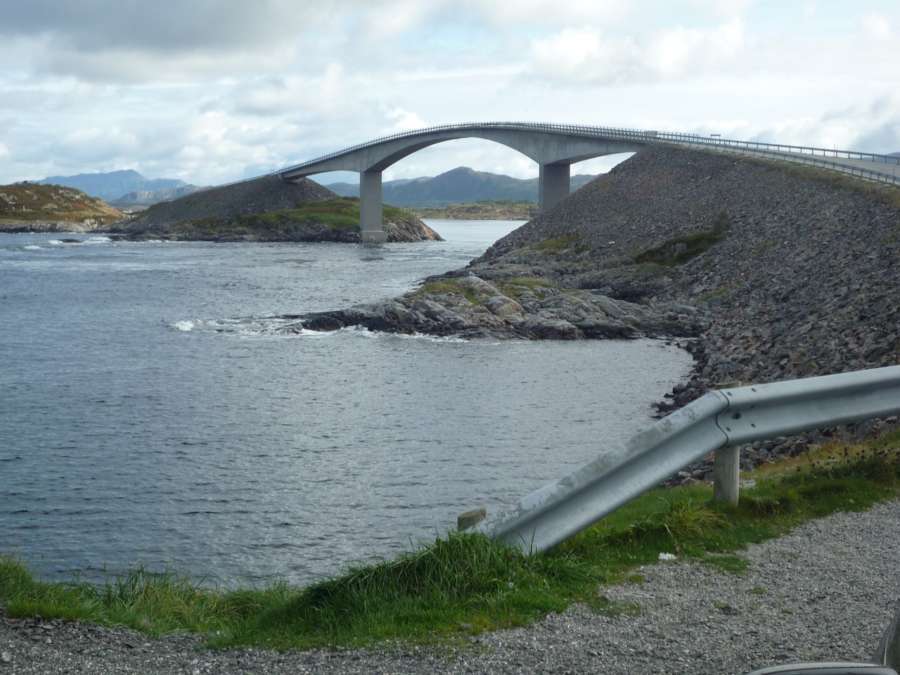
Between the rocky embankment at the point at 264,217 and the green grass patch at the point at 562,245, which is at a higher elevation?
the rocky embankment at the point at 264,217

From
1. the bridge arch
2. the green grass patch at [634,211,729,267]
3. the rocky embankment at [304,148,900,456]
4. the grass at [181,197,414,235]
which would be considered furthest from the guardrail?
A: the grass at [181,197,414,235]

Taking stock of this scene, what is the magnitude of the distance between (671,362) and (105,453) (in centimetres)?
1838

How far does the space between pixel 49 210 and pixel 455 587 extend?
155 meters

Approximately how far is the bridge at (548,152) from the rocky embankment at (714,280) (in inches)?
144

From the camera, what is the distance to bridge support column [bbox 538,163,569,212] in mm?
84688

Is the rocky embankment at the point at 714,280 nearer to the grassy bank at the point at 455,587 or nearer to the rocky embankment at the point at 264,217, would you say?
the grassy bank at the point at 455,587

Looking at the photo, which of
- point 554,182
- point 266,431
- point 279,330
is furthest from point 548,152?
point 266,431

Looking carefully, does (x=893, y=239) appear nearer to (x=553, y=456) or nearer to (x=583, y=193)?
(x=553, y=456)

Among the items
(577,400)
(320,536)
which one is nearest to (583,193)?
(577,400)

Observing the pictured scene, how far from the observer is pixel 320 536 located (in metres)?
14.7

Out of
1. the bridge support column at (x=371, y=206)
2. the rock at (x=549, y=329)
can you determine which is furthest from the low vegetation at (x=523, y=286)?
the bridge support column at (x=371, y=206)

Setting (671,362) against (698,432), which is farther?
(671,362)

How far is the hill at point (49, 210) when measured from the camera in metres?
131

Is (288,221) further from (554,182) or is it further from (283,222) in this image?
(554,182)
